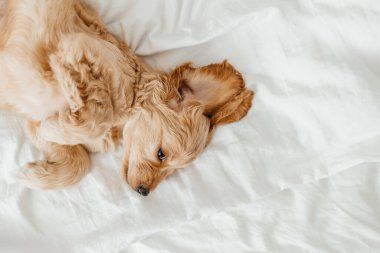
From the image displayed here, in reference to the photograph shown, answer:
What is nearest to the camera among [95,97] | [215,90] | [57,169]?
[95,97]

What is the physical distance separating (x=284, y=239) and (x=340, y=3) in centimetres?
130

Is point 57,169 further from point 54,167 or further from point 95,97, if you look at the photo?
point 95,97

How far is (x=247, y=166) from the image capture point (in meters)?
2.22

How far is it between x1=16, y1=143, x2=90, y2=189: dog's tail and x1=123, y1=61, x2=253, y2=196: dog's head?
312 millimetres

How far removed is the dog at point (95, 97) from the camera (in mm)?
1826

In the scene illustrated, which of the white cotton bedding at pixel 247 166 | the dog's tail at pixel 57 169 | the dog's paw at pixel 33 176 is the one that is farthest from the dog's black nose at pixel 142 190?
the dog's paw at pixel 33 176

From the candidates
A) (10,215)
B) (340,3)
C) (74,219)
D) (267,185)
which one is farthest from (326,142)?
(10,215)

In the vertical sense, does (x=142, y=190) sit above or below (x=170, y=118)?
below

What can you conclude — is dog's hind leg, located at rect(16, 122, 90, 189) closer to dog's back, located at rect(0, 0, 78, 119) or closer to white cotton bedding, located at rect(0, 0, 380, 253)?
white cotton bedding, located at rect(0, 0, 380, 253)

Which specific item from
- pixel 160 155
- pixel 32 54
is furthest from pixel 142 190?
pixel 32 54

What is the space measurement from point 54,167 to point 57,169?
2 cm

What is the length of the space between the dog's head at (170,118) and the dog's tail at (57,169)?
1.02ft

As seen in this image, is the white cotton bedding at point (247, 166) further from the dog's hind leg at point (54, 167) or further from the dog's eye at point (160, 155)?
the dog's eye at point (160, 155)

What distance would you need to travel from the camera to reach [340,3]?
2.09 meters
